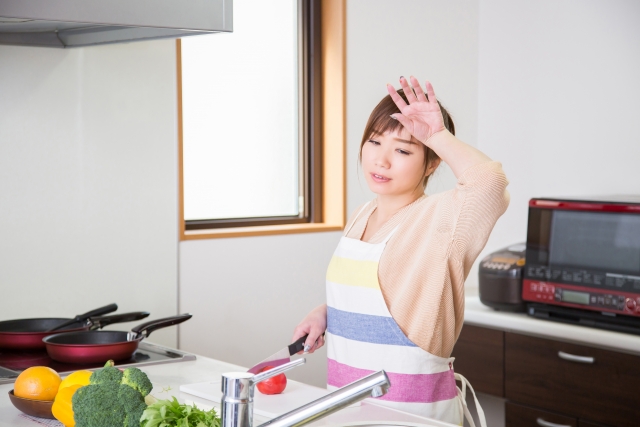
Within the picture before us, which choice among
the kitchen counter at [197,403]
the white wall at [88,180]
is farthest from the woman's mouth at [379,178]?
the white wall at [88,180]

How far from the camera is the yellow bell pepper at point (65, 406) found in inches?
45.5

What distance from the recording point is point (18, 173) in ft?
6.50

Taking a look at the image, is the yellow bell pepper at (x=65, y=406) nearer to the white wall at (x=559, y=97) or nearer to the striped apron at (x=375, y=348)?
the striped apron at (x=375, y=348)

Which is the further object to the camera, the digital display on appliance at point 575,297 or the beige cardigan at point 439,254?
the digital display on appliance at point 575,297

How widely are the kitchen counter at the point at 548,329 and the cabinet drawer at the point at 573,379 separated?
2 centimetres

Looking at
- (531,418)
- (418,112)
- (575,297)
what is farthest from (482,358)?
(418,112)

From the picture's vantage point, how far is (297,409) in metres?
0.88

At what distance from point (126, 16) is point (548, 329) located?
1.52m

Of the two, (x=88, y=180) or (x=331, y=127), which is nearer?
(x=88, y=180)

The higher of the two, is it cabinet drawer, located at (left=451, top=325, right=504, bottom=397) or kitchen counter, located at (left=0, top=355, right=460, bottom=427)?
kitchen counter, located at (left=0, top=355, right=460, bottom=427)

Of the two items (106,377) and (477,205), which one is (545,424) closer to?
(477,205)

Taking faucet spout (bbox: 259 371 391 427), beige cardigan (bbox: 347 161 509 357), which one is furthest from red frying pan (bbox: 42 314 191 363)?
faucet spout (bbox: 259 371 391 427)

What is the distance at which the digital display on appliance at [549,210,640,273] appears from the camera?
219cm

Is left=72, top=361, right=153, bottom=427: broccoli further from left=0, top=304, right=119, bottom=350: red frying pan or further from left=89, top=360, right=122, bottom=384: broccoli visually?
left=0, top=304, right=119, bottom=350: red frying pan
